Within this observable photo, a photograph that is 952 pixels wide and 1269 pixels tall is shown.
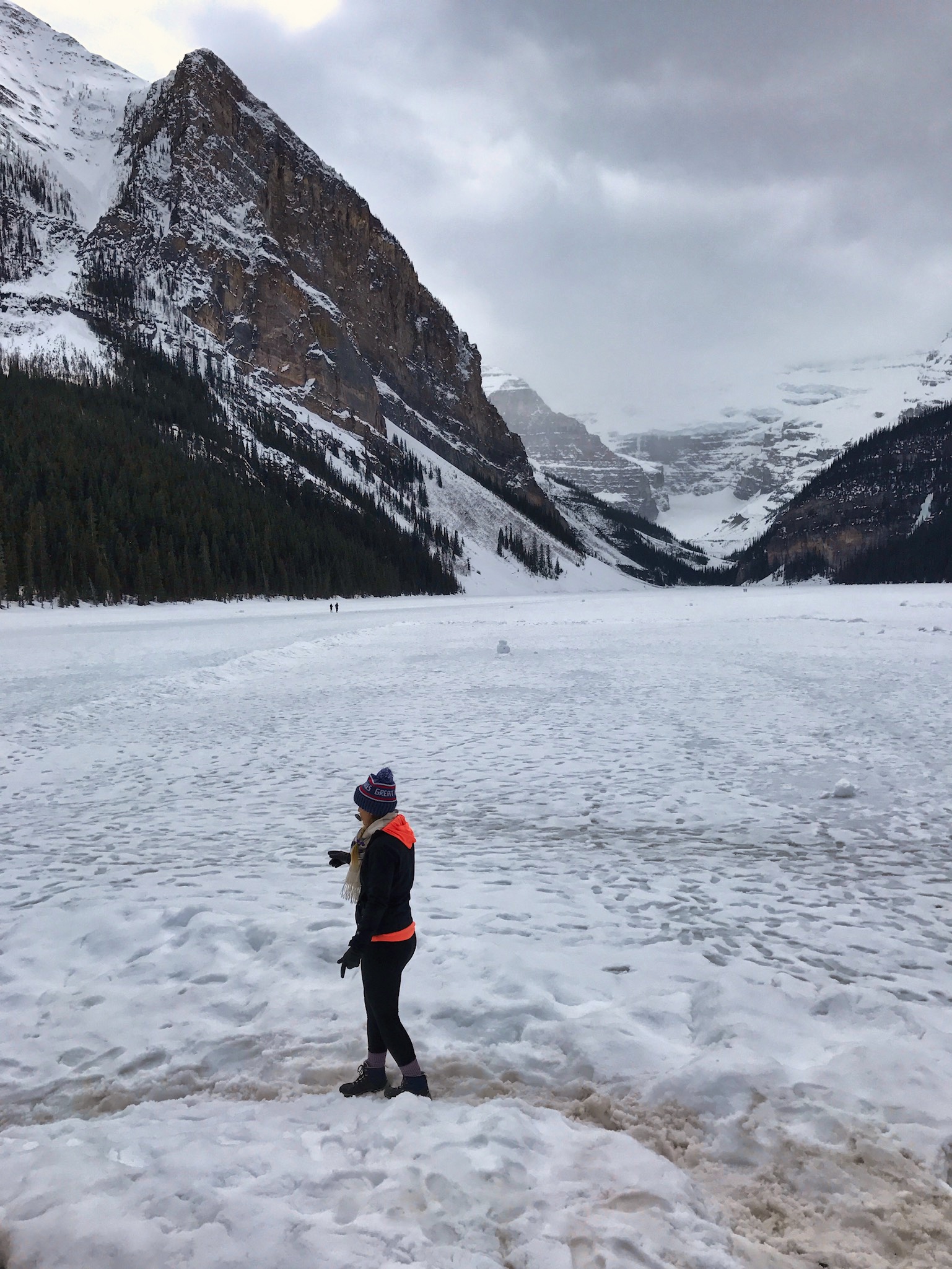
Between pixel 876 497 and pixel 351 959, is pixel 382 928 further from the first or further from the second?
pixel 876 497

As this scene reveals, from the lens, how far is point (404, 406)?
642ft

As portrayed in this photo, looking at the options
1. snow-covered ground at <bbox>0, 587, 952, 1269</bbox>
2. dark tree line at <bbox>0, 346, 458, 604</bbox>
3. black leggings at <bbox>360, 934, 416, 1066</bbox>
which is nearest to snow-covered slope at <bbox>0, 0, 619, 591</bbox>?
dark tree line at <bbox>0, 346, 458, 604</bbox>

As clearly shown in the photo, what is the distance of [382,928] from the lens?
370cm

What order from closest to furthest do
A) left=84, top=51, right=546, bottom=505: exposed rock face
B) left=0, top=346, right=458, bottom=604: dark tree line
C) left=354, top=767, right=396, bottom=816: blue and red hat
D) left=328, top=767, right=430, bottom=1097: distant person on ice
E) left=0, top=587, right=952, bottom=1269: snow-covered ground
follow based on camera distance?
left=0, top=587, right=952, bottom=1269: snow-covered ground < left=328, top=767, right=430, bottom=1097: distant person on ice < left=354, top=767, right=396, bottom=816: blue and red hat < left=0, top=346, right=458, bottom=604: dark tree line < left=84, top=51, right=546, bottom=505: exposed rock face

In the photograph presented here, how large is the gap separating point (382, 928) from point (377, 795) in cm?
71

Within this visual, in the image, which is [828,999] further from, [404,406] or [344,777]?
[404,406]

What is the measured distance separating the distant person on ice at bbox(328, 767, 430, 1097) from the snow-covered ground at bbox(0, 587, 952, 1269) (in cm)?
14

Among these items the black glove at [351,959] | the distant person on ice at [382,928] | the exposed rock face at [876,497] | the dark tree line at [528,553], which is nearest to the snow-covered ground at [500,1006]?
the distant person on ice at [382,928]

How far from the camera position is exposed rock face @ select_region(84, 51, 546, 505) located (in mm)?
156750

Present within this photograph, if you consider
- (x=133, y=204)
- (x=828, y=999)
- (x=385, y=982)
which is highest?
(x=133, y=204)

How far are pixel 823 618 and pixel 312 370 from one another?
146159 mm

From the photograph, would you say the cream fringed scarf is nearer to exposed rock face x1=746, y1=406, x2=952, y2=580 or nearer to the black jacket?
the black jacket

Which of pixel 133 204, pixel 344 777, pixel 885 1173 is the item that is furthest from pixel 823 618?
pixel 133 204

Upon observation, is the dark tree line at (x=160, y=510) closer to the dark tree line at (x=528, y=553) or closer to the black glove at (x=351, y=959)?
the dark tree line at (x=528, y=553)
